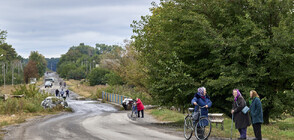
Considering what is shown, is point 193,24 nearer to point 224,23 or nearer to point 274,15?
point 224,23

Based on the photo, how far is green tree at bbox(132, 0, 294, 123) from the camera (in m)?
15.8

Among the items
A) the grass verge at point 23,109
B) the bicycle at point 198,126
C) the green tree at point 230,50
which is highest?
the green tree at point 230,50

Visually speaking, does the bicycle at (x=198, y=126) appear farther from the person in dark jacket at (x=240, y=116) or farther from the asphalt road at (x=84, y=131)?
the person in dark jacket at (x=240, y=116)

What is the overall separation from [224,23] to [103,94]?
36.6m

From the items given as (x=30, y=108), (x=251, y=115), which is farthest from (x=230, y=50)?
(x=30, y=108)

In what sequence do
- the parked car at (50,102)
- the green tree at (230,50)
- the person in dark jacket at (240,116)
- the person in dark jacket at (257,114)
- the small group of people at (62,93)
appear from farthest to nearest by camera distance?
the small group of people at (62,93) → the parked car at (50,102) → the green tree at (230,50) → the person in dark jacket at (240,116) → the person in dark jacket at (257,114)

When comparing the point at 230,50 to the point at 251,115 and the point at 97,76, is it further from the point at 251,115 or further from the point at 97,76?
the point at 97,76

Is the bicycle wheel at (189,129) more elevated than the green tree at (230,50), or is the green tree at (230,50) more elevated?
the green tree at (230,50)

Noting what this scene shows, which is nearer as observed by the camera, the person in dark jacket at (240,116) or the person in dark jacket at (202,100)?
the person in dark jacket at (240,116)

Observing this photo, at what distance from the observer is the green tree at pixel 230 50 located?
15.8m

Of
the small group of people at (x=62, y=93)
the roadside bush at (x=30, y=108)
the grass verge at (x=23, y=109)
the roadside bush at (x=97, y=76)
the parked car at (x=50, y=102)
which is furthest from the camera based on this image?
the roadside bush at (x=97, y=76)

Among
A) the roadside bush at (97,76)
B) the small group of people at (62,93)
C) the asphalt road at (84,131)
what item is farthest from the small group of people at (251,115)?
the roadside bush at (97,76)

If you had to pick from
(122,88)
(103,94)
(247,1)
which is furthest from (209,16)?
(103,94)

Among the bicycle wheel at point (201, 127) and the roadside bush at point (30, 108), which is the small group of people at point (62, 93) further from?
the bicycle wheel at point (201, 127)
